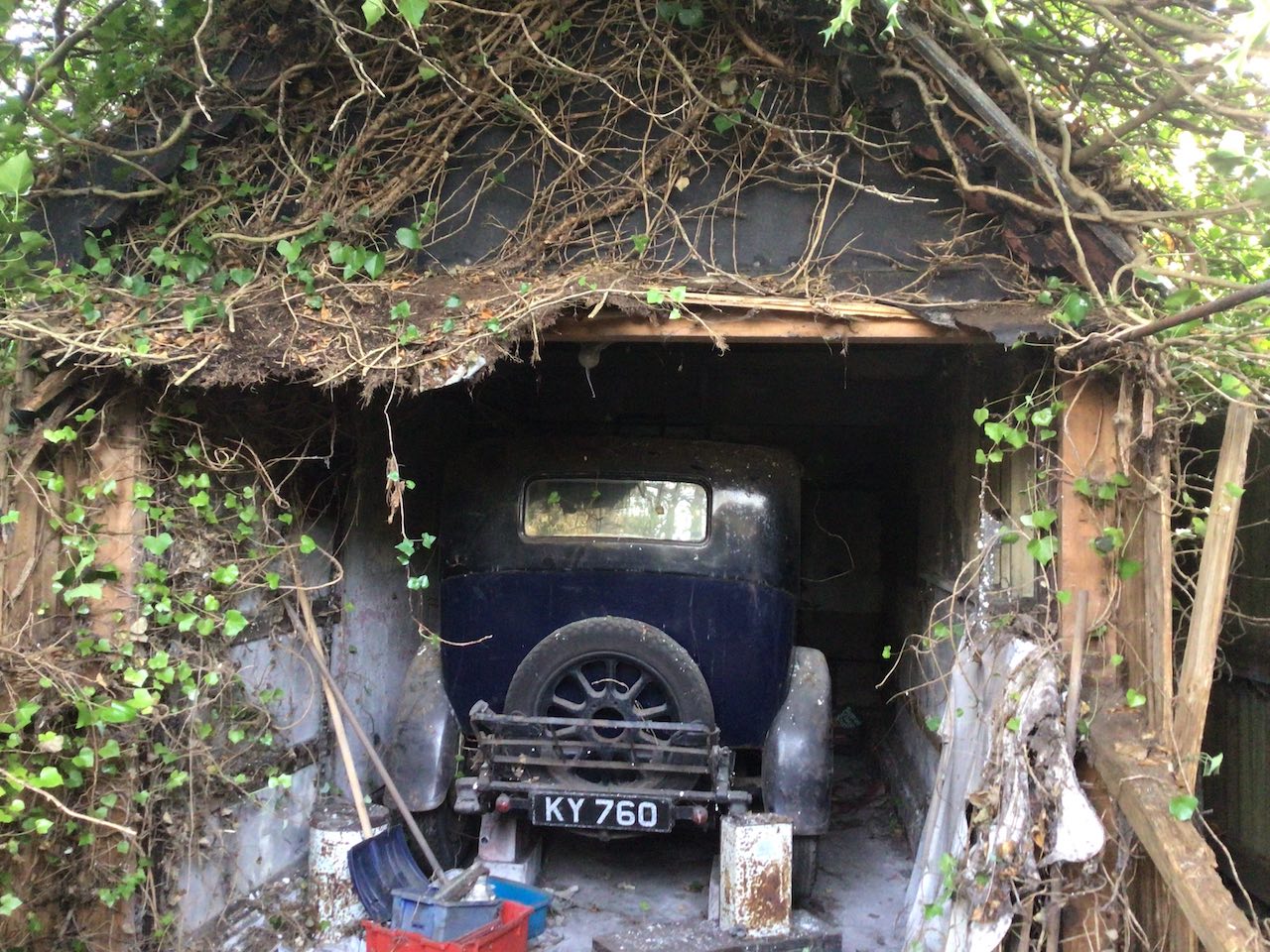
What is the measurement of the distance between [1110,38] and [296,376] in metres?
3.65

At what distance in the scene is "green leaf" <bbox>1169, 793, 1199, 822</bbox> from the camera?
301 centimetres

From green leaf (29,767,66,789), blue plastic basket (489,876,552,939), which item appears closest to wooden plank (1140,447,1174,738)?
blue plastic basket (489,876,552,939)

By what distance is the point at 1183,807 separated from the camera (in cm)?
302

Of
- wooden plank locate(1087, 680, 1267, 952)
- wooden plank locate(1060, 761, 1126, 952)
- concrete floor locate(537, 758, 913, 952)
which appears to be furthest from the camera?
concrete floor locate(537, 758, 913, 952)

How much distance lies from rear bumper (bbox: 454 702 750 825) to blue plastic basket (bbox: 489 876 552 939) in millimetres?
427

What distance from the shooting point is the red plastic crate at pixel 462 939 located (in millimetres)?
3797

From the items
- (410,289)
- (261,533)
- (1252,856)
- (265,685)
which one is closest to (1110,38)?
(410,289)

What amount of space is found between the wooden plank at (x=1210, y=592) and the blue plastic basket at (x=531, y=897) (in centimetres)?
296

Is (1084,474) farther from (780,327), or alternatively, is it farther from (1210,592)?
(780,327)

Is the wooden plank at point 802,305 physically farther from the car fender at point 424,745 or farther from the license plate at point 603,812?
the car fender at point 424,745

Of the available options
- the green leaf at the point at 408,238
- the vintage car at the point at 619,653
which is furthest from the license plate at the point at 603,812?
the green leaf at the point at 408,238

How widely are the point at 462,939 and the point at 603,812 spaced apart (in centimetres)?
89

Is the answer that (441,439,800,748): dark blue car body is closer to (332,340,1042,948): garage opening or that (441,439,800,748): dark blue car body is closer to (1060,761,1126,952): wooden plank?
(332,340,1042,948): garage opening

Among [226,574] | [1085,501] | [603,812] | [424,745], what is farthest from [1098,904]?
[226,574]
